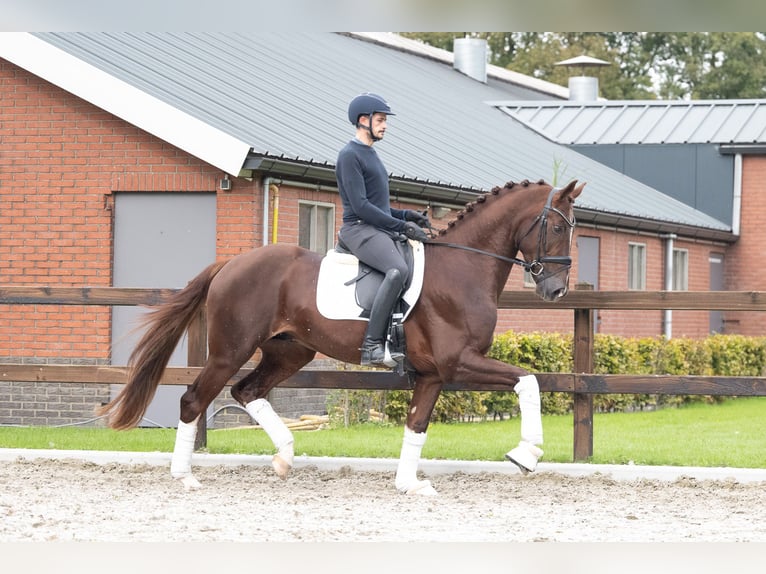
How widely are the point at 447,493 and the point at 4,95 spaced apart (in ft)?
28.4

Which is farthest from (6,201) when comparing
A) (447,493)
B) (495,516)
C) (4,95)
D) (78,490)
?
(495,516)

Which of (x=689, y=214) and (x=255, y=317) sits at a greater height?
(x=689, y=214)

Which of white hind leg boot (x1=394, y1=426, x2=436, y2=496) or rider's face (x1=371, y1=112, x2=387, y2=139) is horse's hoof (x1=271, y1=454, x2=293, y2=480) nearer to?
white hind leg boot (x1=394, y1=426, x2=436, y2=496)

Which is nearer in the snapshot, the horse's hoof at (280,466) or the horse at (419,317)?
the horse at (419,317)

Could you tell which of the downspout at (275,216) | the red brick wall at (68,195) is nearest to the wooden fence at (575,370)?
the downspout at (275,216)

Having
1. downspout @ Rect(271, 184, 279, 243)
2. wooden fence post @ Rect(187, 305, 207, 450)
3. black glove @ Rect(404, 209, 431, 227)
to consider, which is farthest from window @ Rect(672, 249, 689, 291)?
black glove @ Rect(404, 209, 431, 227)

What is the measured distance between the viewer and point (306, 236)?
13781mm

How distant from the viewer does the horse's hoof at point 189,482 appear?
739 cm

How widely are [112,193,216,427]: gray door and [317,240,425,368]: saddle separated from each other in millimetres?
5758

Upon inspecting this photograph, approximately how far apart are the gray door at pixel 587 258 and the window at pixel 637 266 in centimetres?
178

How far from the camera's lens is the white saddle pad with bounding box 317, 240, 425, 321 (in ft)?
23.8

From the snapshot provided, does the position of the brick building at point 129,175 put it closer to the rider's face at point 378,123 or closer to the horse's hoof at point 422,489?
the rider's face at point 378,123

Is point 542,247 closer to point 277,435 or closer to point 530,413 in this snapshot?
point 530,413

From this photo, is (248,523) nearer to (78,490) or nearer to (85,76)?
(78,490)
